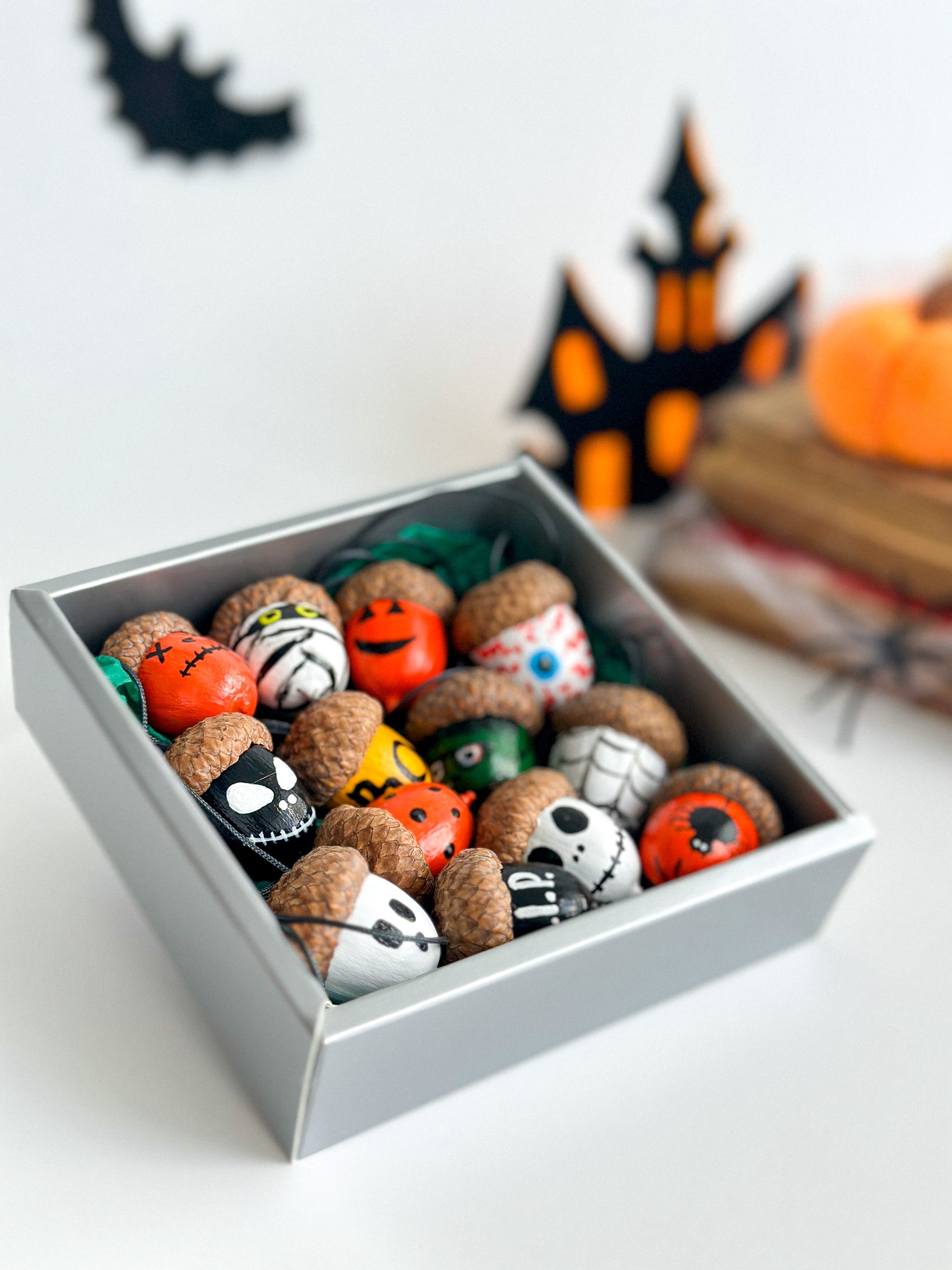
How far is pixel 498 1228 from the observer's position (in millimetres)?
866

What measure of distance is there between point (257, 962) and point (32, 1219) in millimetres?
229

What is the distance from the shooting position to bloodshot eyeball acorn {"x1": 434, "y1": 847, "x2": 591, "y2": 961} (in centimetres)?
87

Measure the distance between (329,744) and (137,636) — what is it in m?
0.17

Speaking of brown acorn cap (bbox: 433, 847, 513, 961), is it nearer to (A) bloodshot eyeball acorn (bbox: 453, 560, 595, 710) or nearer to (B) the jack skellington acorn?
(B) the jack skellington acorn

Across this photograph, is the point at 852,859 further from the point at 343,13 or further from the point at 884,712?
the point at 343,13

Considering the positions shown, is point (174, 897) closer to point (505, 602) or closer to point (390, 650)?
point (390, 650)

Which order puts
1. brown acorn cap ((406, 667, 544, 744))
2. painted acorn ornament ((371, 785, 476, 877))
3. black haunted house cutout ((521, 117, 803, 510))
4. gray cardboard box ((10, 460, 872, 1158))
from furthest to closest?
black haunted house cutout ((521, 117, 803, 510)) → brown acorn cap ((406, 667, 544, 744)) → painted acorn ornament ((371, 785, 476, 877)) → gray cardboard box ((10, 460, 872, 1158))

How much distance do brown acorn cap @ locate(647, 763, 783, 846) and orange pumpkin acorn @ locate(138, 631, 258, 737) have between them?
0.33 metres

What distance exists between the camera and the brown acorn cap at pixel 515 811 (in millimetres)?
956

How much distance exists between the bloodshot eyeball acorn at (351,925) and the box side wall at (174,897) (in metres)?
0.04

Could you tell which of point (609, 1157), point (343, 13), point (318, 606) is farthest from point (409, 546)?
point (343, 13)

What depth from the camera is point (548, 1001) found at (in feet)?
2.92

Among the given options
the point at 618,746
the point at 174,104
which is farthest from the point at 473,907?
the point at 174,104

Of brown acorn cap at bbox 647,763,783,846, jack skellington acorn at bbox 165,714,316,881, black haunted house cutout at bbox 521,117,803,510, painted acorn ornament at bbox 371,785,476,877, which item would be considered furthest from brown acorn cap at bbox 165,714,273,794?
black haunted house cutout at bbox 521,117,803,510
